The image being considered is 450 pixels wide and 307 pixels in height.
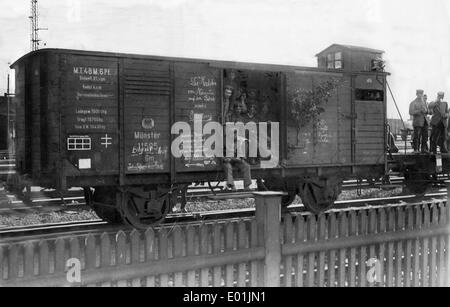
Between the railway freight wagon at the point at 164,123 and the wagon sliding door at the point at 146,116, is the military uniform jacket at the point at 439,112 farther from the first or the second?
the wagon sliding door at the point at 146,116

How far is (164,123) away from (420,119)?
26.5ft

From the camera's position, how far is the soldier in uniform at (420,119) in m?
14.1

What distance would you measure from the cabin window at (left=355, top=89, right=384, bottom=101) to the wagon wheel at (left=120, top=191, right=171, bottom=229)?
5.43 metres

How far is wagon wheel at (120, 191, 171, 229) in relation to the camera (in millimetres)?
9477

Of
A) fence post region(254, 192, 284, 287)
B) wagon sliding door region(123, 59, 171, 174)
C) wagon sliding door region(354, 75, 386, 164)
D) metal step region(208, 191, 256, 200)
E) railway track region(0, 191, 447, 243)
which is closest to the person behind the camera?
fence post region(254, 192, 284, 287)

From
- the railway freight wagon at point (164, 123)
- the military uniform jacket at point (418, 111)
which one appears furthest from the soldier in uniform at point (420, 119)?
the railway freight wagon at point (164, 123)

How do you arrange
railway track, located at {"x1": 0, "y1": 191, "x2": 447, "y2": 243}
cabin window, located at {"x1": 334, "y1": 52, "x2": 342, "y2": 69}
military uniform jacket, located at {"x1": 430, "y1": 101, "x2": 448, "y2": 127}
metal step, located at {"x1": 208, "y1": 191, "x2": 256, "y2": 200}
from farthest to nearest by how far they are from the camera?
military uniform jacket, located at {"x1": 430, "y1": 101, "x2": 448, "y2": 127} → cabin window, located at {"x1": 334, "y1": 52, "x2": 342, "y2": 69} → metal step, located at {"x1": 208, "y1": 191, "x2": 256, "y2": 200} → railway track, located at {"x1": 0, "y1": 191, "x2": 447, "y2": 243}

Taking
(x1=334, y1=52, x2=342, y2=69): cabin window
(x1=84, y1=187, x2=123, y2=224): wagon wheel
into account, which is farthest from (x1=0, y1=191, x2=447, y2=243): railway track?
(x1=334, y1=52, x2=342, y2=69): cabin window

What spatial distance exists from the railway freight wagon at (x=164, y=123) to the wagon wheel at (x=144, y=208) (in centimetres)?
2

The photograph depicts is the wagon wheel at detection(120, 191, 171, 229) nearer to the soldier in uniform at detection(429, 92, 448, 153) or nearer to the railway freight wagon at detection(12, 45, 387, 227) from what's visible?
the railway freight wagon at detection(12, 45, 387, 227)

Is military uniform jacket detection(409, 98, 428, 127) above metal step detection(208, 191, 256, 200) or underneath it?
above
